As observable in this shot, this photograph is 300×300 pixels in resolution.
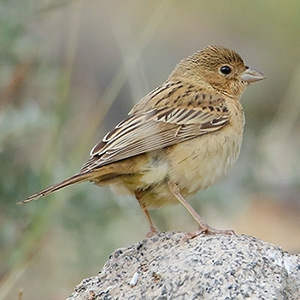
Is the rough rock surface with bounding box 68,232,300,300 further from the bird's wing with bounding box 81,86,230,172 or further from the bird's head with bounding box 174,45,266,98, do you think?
the bird's head with bounding box 174,45,266,98

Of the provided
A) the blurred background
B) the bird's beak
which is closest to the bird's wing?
the bird's beak

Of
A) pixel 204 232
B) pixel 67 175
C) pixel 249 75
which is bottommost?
pixel 204 232

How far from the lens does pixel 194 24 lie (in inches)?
643

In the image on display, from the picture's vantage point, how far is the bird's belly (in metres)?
6.24

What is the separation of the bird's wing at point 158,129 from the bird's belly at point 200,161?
87 mm

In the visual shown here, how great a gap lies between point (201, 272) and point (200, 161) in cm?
160

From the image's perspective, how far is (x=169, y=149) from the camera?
639 cm

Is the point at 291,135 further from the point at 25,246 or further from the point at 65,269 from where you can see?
the point at 25,246

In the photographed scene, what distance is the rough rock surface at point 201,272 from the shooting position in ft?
15.4

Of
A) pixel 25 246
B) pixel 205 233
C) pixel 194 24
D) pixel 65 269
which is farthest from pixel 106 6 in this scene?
pixel 205 233

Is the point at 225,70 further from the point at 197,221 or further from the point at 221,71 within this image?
the point at 197,221

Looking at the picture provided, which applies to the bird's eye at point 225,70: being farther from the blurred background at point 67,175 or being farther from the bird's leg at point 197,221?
the bird's leg at point 197,221

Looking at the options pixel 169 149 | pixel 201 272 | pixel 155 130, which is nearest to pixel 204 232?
pixel 201 272

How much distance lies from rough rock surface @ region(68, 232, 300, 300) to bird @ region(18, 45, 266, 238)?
0.52 m
